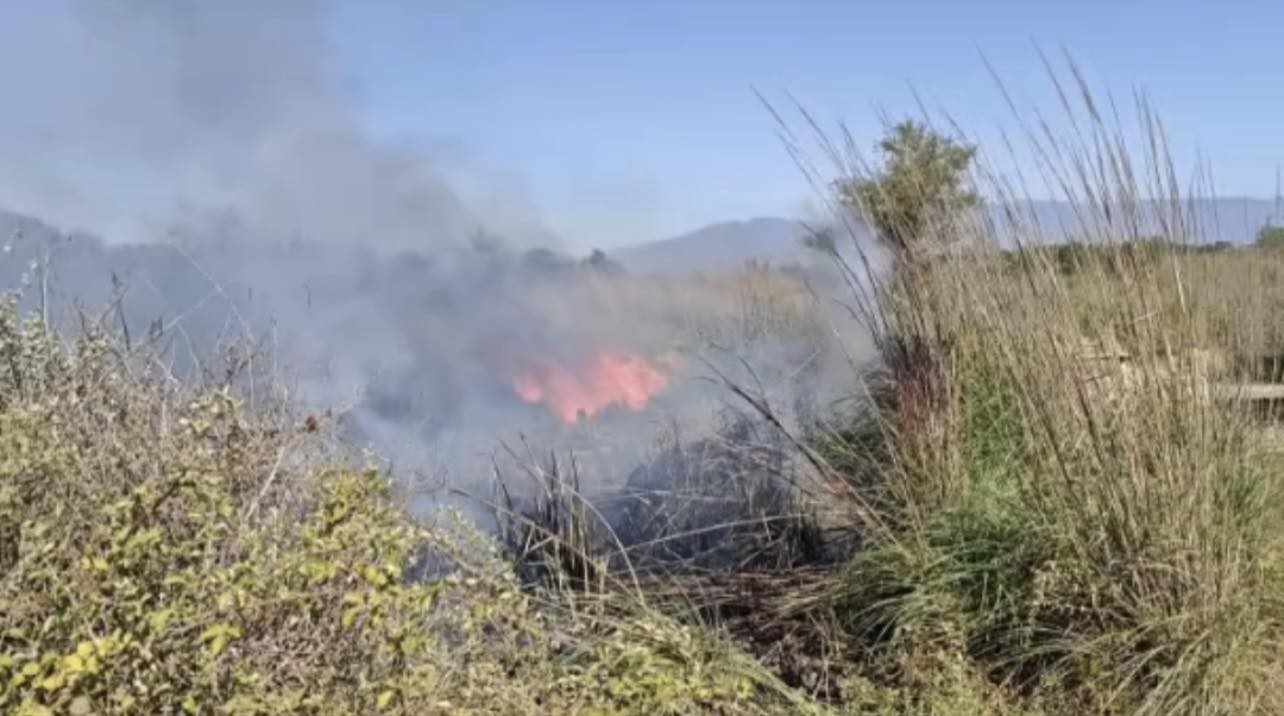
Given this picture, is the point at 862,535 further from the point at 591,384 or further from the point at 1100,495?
the point at 591,384

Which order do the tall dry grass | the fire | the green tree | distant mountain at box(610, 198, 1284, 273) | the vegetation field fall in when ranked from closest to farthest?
the vegetation field → the tall dry grass → distant mountain at box(610, 198, 1284, 273) → the green tree → the fire

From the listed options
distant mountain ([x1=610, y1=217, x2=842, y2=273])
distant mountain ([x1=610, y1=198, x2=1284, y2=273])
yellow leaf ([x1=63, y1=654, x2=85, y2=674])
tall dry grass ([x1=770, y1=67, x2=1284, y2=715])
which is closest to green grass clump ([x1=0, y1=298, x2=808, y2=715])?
yellow leaf ([x1=63, y1=654, x2=85, y2=674])

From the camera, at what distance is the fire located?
7551mm

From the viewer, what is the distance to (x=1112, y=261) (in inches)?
133

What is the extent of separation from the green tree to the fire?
312 centimetres

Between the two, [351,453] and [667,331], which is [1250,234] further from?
[667,331]

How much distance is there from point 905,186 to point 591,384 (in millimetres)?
4488

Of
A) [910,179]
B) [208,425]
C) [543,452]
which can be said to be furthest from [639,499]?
[208,425]

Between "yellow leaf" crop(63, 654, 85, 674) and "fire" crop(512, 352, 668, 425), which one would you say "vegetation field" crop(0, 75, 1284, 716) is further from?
"fire" crop(512, 352, 668, 425)

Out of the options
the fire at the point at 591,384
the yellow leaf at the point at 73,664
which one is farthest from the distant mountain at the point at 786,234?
the yellow leaf at the point at 73,664

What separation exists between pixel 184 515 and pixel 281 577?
31cm

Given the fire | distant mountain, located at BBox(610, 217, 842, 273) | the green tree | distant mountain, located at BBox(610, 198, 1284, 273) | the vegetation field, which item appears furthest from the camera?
the fire

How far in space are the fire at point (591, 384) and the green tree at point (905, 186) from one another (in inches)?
123

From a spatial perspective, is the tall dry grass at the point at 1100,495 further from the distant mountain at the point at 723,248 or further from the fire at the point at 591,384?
the fire at the point at 591,384
